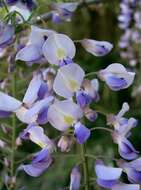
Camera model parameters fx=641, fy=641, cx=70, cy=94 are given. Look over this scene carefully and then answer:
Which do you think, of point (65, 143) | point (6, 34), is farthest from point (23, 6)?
point (65, 143)

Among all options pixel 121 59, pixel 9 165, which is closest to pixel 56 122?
pixel 9 165

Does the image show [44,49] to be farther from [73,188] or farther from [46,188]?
[46,188]

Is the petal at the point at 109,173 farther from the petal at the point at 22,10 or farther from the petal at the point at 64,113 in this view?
the petal at the point at 22,10

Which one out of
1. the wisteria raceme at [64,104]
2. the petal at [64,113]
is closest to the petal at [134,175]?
the wisteria raceme at [64,104]

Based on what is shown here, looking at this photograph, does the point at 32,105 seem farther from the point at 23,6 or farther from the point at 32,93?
the point at 23,6

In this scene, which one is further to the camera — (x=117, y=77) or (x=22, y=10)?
(x=22, y=10)

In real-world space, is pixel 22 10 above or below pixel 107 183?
above

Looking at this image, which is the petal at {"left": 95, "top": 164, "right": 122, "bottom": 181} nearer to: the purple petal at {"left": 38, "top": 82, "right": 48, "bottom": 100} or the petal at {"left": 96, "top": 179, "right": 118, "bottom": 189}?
the petal at {"left": 96, "top": 179, "right": 118, "bottom": 189}
